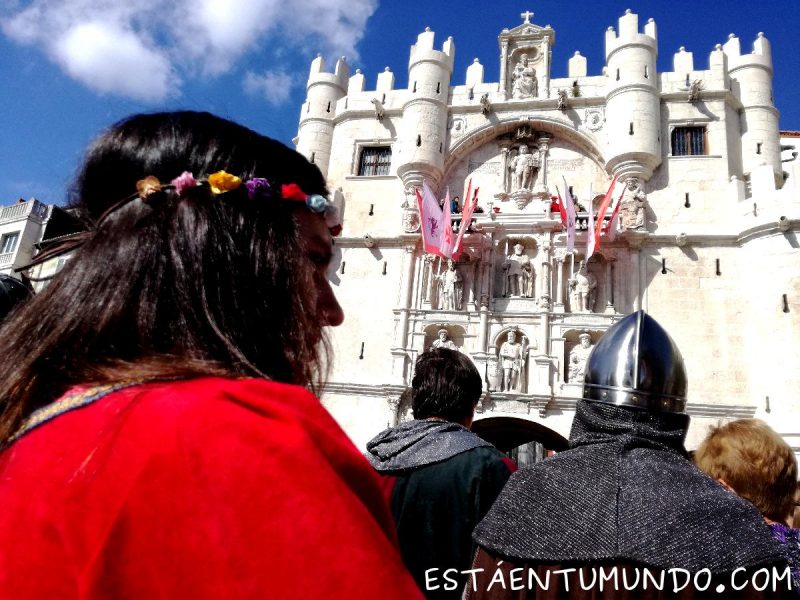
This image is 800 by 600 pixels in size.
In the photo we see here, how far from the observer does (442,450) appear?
8.44ft

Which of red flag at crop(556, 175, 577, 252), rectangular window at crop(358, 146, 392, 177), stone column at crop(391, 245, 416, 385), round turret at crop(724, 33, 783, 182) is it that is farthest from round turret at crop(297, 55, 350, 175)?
round turret at crop(724, 33, 783, 182)

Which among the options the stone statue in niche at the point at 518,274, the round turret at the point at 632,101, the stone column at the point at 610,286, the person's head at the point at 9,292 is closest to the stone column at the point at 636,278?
the stone column at the point at 610,286

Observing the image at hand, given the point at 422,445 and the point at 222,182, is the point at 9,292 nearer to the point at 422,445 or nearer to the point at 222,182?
the point at 422,445

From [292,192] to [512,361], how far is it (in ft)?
39.1

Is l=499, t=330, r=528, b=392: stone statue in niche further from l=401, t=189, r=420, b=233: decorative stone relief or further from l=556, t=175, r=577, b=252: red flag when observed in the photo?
l=401, t=189, r=420, b=233: decorative stone relief

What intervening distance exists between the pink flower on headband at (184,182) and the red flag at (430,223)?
1173 centimetres

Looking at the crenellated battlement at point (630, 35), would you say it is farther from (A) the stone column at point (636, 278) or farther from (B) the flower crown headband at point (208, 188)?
(B) the flower crown headband at point (208, 188)

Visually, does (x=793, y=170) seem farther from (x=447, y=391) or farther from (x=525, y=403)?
(x=447, y=391)

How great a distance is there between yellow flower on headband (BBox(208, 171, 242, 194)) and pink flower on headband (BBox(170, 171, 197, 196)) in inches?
1.1

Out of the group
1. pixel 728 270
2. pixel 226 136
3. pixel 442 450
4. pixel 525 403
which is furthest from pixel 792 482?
pixel 728 270

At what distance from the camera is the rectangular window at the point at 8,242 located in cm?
1973

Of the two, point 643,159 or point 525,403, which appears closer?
point 525,403

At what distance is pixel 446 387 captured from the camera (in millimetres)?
2842

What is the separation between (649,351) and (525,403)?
1040 centimetres
